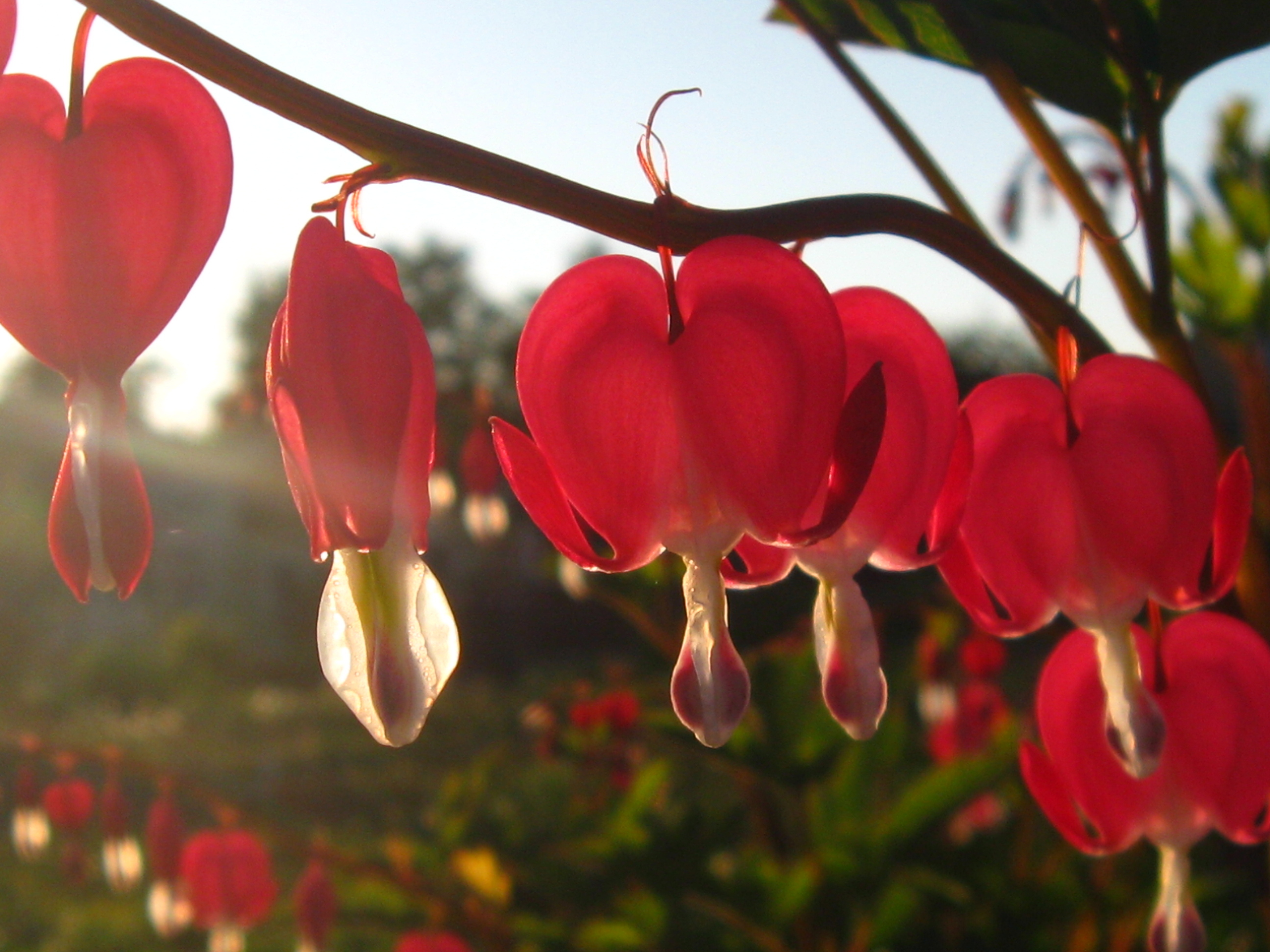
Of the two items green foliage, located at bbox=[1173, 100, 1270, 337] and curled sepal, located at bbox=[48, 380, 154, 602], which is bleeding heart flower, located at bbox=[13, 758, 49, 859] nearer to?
curled sepal, located at bbox=[48, 380, 154, 602]

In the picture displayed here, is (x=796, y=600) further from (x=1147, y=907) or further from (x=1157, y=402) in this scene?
(x=1157, y=402)

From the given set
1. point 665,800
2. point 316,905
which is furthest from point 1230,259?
point 316,905

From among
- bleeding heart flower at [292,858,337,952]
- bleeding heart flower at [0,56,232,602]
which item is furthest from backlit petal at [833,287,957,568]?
bleeding heart flower at [292,858,337,952]

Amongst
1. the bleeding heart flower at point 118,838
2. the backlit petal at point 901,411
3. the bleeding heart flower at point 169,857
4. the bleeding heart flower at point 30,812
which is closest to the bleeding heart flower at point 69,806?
the bleeding heart flower at point 30,812

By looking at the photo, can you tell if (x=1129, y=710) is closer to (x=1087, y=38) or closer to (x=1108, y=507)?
(x=1108, y=507)

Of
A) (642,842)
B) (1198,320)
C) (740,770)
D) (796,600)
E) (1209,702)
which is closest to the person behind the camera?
(1209,702)

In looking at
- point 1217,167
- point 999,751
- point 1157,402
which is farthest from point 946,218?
point 1217,167
